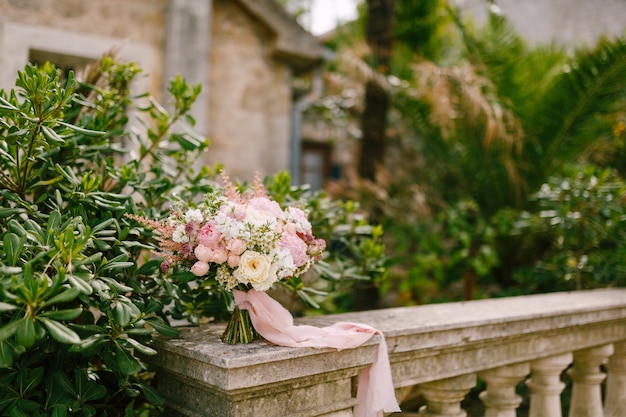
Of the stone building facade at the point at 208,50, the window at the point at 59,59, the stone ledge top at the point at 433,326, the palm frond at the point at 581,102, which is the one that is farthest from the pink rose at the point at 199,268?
the palm frond at the point at 581,102

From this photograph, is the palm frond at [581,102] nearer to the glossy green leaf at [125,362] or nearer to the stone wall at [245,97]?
the stone wall at [245,97]

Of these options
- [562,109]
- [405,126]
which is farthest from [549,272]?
[405,126]

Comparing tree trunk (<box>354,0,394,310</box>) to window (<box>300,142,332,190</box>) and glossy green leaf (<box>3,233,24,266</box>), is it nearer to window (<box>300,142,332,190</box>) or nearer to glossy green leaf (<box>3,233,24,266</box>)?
glossy green leaf (<box>3,233,24,266</box>)

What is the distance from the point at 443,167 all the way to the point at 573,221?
3.17 m

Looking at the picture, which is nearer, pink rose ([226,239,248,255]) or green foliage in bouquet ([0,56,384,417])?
green foliage in bouquet ([0,56,384,417])

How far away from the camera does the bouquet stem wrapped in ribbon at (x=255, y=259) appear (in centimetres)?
195

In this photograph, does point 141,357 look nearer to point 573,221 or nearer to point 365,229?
point 365,229

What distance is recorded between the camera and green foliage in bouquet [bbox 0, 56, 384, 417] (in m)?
1.68

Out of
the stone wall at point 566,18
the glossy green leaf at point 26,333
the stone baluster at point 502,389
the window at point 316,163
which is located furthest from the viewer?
the window at point 316,163

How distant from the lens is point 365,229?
3273 millimetres

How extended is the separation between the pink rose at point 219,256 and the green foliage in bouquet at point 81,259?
253 mm

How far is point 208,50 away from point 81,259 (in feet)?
11.9

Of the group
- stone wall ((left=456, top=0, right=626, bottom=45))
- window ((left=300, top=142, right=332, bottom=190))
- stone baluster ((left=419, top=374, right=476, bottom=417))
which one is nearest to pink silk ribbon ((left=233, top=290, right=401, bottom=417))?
stone baluster ((left=419, top=374, right=476, bottom=417))

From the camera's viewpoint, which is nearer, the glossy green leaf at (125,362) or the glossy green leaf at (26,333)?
the glossy green leaf at (26,333)
